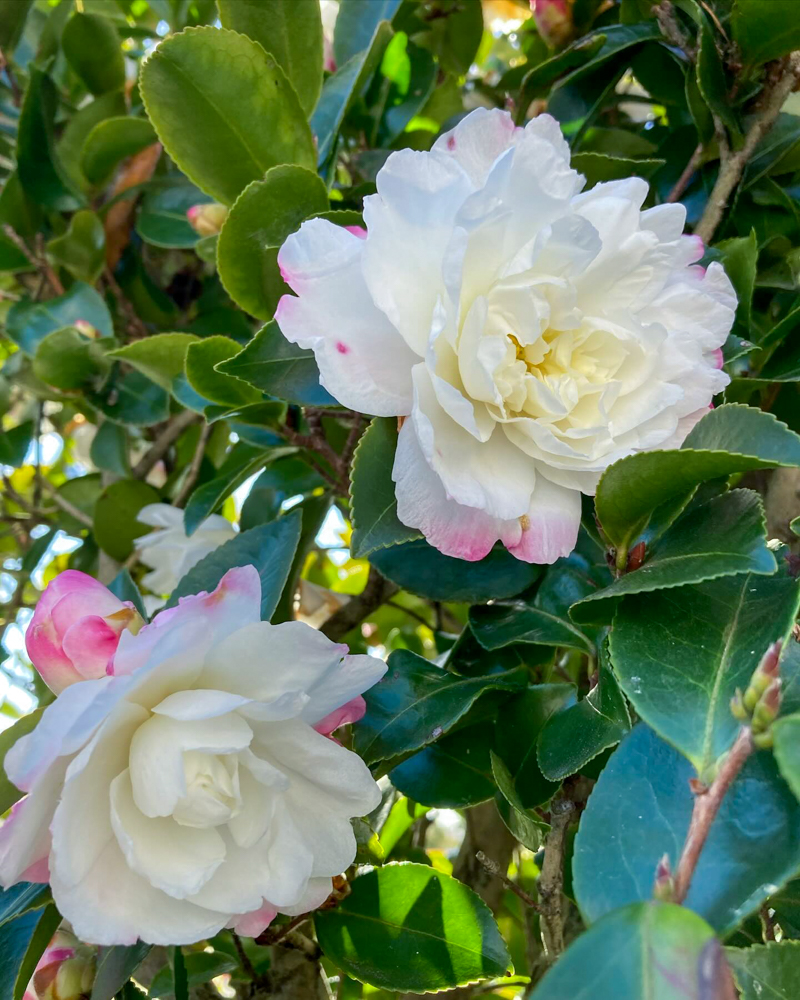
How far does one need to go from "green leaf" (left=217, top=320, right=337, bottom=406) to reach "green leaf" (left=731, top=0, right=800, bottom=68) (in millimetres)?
456

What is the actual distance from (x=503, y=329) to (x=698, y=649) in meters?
0.22

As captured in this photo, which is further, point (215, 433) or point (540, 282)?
point (215, 433)

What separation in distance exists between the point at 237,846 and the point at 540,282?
38 centimetres

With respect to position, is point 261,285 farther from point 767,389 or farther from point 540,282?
point 767,389

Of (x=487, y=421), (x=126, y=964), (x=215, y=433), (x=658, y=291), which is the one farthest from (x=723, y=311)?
(x=215, y=433)

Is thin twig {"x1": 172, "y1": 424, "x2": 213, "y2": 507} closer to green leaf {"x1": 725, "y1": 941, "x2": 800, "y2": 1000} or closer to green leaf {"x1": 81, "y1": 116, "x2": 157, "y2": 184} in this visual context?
green leaf {"x1": 81, "y1": 116, "x2": 157, "y2": 184}

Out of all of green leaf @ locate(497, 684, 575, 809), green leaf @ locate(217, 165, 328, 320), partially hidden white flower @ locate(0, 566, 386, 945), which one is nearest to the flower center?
partially hidden white flower @ locate(0, 566, 386, 945)

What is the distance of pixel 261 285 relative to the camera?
74cm

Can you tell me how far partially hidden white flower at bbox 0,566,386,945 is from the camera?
19.1 inches

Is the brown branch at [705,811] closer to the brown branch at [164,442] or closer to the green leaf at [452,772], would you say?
the green leaf at [452,772]

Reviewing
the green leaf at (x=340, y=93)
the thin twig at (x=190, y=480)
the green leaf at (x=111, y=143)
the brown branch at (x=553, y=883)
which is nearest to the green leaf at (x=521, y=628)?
the brown branch at (x=553, y=883)

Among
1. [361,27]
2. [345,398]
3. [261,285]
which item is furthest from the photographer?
[361,27]

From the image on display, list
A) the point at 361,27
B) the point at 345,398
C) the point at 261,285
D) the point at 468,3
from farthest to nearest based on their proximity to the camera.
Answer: the point at 468,3 < the point at 361,27 < the point at 261,285 < the point at 345,398

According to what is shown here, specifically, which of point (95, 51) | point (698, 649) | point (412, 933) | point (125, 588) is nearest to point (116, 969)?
point (412, 933)
